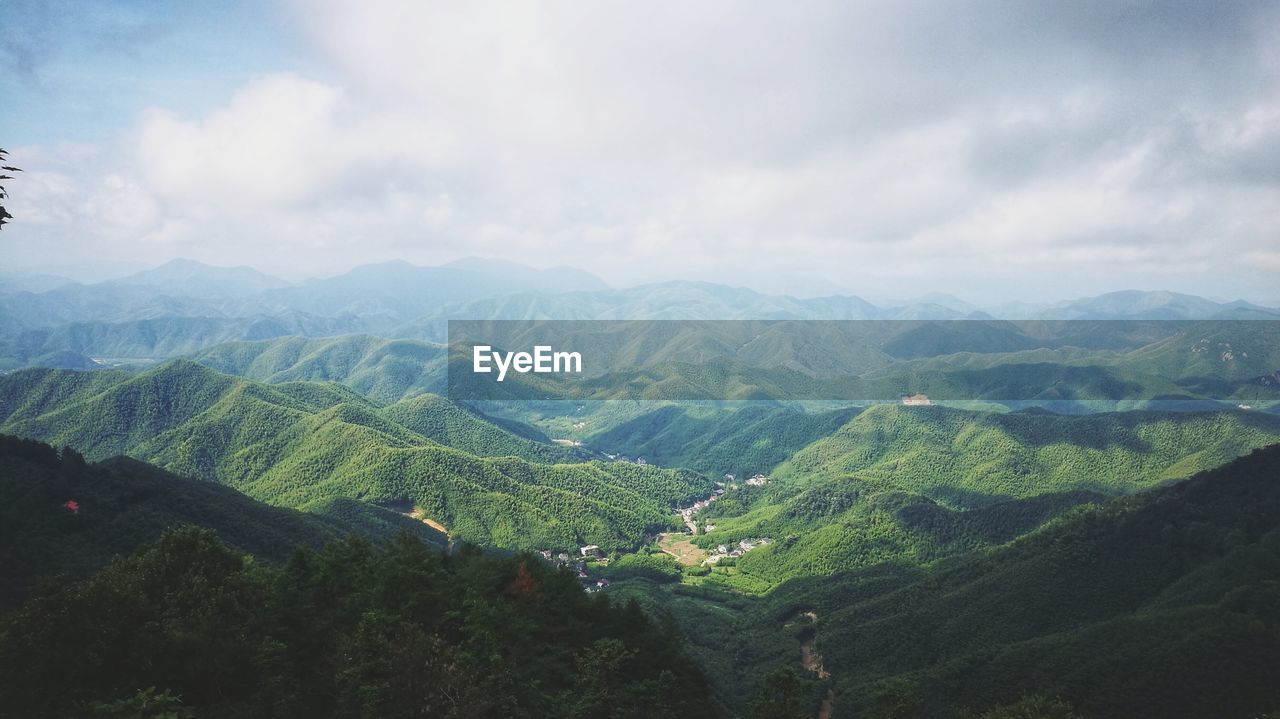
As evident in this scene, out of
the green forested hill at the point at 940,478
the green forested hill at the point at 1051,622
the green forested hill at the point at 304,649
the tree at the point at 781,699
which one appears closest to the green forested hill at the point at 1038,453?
the green forested hill at the point at 940,478

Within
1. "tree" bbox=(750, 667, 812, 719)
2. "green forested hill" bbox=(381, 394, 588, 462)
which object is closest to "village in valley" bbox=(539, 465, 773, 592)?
"green forested hill" bbox=(381, 394, 588, 462)

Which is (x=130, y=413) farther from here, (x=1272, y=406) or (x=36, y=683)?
(x=1272, y=406)

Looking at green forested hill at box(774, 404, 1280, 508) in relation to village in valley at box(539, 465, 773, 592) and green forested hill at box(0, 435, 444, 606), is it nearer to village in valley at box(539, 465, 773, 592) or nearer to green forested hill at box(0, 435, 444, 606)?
village in valley at box(539, 465, 773, 592)

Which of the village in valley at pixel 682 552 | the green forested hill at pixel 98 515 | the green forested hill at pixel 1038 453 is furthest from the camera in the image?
the green forested hill at pixel 1038 453

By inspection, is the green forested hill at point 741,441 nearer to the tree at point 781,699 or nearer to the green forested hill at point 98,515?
the green forested hill at point 98,515

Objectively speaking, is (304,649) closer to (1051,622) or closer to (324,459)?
(1051,622)

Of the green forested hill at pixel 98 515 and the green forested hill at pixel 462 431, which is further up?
the green forested hill at pixel 98 515

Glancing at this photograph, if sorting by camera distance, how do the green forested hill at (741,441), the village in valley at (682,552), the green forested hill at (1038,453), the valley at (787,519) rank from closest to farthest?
the valley at (787,519) < the village in valley at (682,552) < the green forested hill at (1038,453) < the green forested hill at (741,441)

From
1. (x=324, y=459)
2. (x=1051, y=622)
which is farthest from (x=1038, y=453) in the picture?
(x=324, y=459)

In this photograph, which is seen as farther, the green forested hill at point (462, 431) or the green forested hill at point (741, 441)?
the green forested hill at point (741, 441)
